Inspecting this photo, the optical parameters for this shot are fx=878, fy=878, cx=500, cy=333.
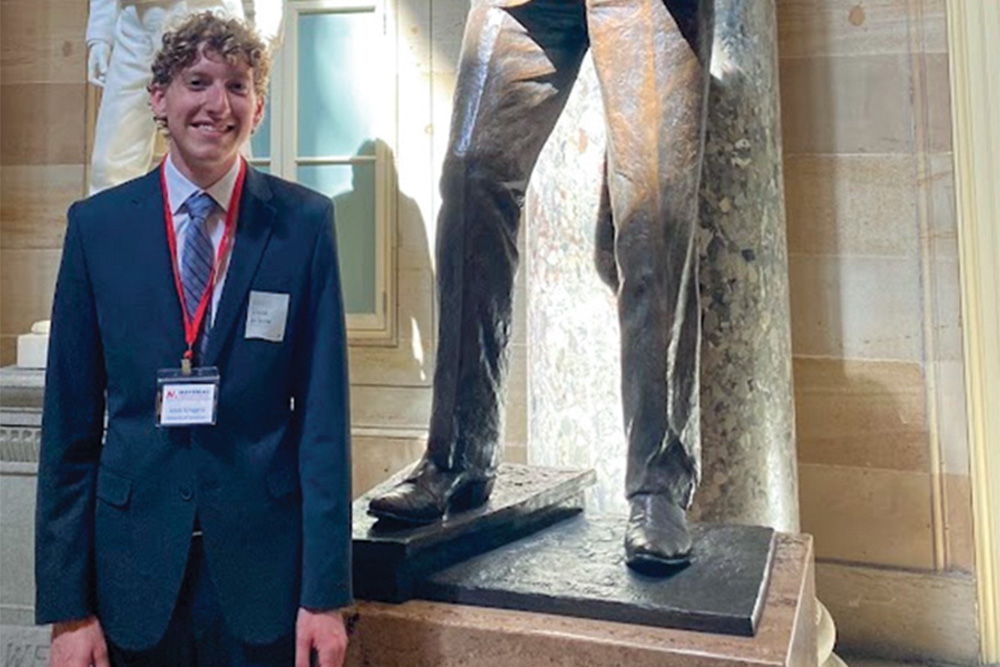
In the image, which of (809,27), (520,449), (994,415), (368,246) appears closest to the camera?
(994,415)

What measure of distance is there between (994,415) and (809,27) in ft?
5.19

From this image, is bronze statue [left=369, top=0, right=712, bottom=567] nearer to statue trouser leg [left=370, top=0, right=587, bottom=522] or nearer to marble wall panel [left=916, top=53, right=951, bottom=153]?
statue trouser leg [left=370, top=0, right=587, bottom=522]

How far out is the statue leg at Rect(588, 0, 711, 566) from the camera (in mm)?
1514

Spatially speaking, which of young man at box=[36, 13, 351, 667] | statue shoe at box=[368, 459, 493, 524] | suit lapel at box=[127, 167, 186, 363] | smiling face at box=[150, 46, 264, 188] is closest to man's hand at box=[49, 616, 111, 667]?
young man at box=[36, 13, 351, 667]

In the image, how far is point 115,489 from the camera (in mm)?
1192

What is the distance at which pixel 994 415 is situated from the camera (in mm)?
3062

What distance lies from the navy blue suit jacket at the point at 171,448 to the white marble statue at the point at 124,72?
2628 millimetres

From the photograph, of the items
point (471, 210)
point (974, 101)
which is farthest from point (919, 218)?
point (471, 210)

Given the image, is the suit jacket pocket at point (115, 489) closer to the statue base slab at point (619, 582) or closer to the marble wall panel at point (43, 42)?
the statue base slab at point (619, 582)

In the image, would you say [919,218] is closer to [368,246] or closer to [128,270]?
[368,246]

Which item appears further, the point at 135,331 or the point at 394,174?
the point at 394,174

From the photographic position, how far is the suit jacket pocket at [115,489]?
3.90ft

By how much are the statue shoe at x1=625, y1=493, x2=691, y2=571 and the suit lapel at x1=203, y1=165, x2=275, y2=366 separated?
0.75 m

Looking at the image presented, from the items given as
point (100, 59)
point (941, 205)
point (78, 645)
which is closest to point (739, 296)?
point (941, 205)
